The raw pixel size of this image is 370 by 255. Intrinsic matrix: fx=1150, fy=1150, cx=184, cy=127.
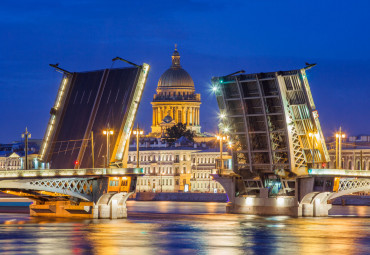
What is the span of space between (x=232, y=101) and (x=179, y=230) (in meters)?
16.8

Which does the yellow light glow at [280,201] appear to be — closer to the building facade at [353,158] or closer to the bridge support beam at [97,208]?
the bridge support beam at [97,208]

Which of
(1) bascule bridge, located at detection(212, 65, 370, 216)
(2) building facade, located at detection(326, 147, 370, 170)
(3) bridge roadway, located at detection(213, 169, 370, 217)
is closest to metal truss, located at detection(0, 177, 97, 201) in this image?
(1) bascule bridge, located at detection(212, 65, 370, 216)

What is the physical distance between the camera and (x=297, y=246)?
45.2 metres

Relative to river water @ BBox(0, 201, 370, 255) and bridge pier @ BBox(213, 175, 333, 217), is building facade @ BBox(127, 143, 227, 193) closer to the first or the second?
bridge pier @ BBox(213, 175, 333, 217)

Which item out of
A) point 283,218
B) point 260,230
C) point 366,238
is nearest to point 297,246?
point 366,238

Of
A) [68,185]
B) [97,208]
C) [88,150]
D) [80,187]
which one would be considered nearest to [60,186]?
[68,185]

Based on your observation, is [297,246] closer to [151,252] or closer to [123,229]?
[151,252]

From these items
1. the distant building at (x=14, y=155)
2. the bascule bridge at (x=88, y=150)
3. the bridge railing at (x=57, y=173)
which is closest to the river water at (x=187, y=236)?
the bascule bridge at (x=88, y=150)

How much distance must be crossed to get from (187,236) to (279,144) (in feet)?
70.9

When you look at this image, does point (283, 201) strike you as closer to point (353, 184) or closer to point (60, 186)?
point (353, 184)

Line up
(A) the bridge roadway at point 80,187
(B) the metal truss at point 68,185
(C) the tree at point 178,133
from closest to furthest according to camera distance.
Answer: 1. (A) the bridge roadway at point 80,187
2. (B) the metal truss at point 68,185
3. (C) the tree at point 178,133

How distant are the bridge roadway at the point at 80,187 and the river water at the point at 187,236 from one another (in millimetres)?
2012

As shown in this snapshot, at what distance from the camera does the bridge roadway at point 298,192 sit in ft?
232

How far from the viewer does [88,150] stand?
6906 centimetres
